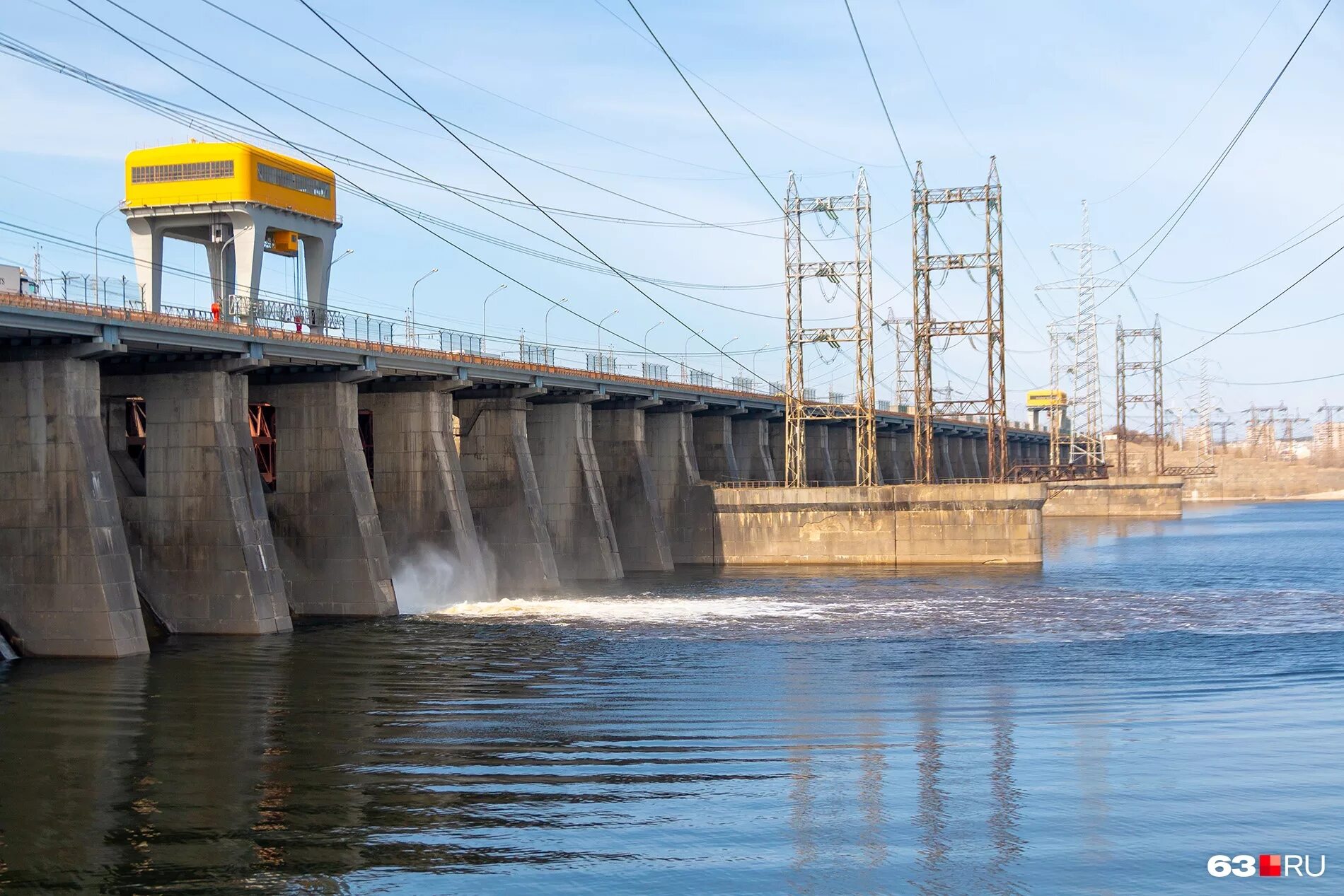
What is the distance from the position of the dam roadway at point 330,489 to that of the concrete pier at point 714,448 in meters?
2.82

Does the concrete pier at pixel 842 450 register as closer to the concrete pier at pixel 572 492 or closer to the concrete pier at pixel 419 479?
the concrete pier at pixel 572 492

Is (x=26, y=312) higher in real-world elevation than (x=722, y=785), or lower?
higher

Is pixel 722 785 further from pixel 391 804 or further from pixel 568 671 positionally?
pixel 568 671

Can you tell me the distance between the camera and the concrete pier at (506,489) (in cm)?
6644

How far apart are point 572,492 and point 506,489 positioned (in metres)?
7.54

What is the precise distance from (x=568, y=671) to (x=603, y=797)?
15.3 m

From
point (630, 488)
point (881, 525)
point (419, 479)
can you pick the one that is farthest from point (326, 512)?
point (881, 525)

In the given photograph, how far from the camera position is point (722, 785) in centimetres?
2253

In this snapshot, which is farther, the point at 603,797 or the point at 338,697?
the point at 338,697

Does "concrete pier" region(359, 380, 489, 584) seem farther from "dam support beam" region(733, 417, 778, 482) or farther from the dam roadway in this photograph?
"dam support beam" region(733, 417, 778, 482)

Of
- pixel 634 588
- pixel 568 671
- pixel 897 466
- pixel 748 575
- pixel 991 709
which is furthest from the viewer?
pixel 897 466

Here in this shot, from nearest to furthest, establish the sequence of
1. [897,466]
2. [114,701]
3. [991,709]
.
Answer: [991,709]
[114,701]
[897,466]

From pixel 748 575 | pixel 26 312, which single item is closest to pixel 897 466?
pixel 748 575

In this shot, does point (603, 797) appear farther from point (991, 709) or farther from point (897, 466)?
point (897, 466)
